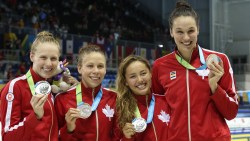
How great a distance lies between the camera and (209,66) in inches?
90.9

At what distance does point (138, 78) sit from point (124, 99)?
19 cm

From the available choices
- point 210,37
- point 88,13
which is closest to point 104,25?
point 88,13

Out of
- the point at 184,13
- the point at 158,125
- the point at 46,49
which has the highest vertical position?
the point at 184,13

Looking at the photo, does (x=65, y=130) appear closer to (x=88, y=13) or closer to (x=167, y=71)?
(x=167, y=71)

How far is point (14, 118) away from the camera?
8.02ft

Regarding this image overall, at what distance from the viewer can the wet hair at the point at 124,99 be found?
2697 millimetres

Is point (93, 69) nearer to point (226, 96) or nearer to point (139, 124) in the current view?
point (139, 124)

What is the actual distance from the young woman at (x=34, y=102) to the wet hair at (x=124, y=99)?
0.48 m

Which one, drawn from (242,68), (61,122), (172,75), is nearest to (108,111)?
(61,122)

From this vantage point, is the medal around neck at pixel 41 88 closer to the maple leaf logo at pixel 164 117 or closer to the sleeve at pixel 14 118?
the sleeve at pixel 14 118

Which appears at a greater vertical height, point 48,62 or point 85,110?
point 48,62

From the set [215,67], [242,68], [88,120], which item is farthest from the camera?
[242,68]

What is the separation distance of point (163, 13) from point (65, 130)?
19.0 meters

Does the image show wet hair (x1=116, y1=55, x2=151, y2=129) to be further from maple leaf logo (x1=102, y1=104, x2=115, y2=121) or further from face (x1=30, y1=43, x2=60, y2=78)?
face (x1=30, y1=43, x2=60, y2=78)
